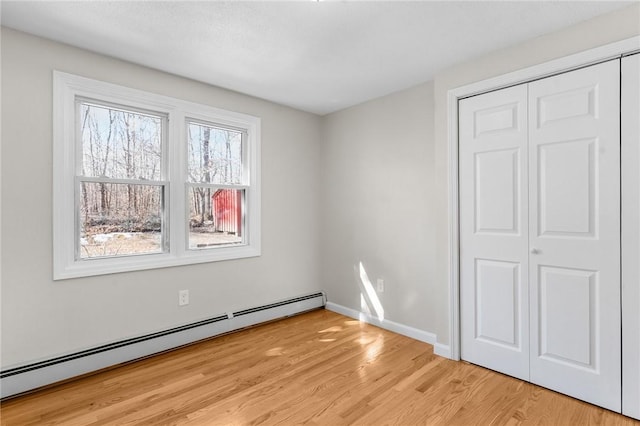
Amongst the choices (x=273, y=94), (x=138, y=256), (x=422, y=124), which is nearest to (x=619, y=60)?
(x=422, y=124)

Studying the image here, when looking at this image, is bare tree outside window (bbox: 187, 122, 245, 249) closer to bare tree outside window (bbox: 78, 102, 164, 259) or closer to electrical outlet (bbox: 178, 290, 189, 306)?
bare tree outside window (bbox: 78, 102, 164, 259)

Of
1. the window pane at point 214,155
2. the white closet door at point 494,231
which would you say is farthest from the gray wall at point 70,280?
the white closet door at point 494,231

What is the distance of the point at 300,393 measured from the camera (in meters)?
2.21

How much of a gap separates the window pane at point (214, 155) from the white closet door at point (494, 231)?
7.17 ft

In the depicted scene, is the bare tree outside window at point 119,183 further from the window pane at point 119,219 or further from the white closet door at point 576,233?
the white closet door at point 576,233

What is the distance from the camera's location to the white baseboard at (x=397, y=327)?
2760mm

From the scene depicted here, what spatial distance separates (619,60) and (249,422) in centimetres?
305

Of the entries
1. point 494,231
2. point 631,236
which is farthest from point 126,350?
point 631,236

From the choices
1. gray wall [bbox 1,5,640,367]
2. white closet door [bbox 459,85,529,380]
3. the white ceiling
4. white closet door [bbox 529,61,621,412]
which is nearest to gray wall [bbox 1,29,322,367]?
gray wall [bbox 1,5,640,367]

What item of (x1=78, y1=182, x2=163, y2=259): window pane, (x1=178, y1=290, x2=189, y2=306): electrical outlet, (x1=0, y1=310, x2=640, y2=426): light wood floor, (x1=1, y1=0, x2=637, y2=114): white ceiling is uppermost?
(x1=1, y1=0, x2=637, y2=114): white ceiling

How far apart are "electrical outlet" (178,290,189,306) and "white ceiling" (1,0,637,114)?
1939 mm

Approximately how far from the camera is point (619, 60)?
6.42ft

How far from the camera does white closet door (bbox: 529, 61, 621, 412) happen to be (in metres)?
1.98

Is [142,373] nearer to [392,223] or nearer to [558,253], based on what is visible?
[392,223]
